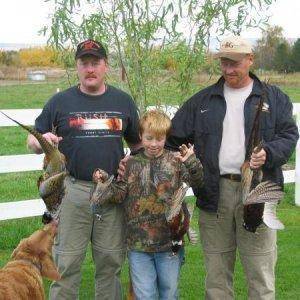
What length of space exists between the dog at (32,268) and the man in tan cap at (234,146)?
1227 mm

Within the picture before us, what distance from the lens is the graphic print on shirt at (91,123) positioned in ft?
16.5

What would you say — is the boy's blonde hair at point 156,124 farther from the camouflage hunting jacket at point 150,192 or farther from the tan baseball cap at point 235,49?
the tan baseball cap at point 235,49

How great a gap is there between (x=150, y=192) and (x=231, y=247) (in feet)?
2.87

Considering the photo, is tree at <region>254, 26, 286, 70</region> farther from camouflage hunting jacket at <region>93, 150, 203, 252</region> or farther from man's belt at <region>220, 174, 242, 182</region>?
camouflage hunting jacket at <region>93, 150, 203, 252</region>

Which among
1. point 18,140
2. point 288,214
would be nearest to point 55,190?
point 288,214

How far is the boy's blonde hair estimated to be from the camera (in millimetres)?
4895

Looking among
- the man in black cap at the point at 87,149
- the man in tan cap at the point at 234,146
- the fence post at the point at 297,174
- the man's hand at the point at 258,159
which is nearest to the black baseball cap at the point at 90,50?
the man in black cap at the point at 87,149

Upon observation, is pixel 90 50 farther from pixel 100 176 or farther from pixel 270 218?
pixel 270 218

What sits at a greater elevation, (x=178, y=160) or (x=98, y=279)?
(x=178, y=160)

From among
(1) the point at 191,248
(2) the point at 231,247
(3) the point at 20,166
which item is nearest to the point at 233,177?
(2) the point at 231,247

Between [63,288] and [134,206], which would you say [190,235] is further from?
[63,288]

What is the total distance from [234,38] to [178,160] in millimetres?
1008

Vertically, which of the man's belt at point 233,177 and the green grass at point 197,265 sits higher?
the man's belt at point 233,177

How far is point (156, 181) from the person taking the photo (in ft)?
16.2
